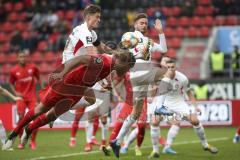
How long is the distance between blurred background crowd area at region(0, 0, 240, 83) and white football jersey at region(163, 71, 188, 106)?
11.8m

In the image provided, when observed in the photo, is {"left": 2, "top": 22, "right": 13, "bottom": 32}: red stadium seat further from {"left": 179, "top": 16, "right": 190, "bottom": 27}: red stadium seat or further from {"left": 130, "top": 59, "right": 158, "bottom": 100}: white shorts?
{"left": 130, "top": 59, "right": 158, "bottom": 100}: white shorts

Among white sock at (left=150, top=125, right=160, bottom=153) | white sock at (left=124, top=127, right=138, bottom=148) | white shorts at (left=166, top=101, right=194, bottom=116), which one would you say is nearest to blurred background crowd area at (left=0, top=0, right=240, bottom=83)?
white sock at (left=124, top=127, right=138, bottom=148)

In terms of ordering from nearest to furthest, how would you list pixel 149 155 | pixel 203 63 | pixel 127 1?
pixel 149 155
pixel 203 63
pixel 127 1

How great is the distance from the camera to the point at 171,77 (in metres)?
14.5

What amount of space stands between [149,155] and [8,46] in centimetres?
1671

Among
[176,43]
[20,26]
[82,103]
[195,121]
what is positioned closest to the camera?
[82,103]

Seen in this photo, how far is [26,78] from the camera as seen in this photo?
17812 millimetres

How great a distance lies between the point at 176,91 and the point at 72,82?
3.09m

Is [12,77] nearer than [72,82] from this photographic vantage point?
No

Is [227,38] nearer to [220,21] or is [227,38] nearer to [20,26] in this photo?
[220,21]

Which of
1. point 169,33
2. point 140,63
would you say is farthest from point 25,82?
point 169,33

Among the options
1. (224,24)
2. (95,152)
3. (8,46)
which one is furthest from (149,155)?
(8,46)

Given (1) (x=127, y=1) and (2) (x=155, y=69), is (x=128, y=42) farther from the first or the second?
(1) (x=127, y=1)

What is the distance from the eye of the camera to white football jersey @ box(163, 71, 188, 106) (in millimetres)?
14424
